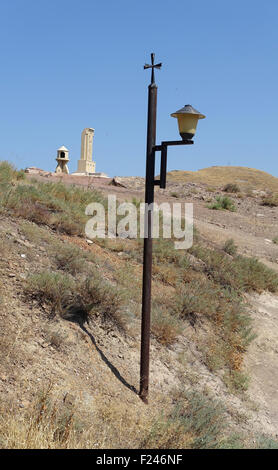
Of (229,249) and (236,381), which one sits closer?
(236,381)

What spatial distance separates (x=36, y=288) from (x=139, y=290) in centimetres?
237

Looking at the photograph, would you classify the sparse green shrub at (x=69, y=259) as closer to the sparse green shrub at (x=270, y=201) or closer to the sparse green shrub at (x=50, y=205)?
the sparse green shrub at (x=50, y=205)

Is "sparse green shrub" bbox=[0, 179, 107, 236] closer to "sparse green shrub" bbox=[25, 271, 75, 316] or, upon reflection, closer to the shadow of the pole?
"sparse green shrub" bbox=[25, 271, 75, 316]

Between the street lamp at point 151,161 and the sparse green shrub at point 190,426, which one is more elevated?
the street lamp at point 151,161

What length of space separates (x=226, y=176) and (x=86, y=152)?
13.7 m

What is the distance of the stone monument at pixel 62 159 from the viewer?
103 feet

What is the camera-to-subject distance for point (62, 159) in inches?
1240

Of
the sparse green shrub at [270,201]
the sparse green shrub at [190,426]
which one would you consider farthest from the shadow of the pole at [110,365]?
the sparse green shrub at [270,201]

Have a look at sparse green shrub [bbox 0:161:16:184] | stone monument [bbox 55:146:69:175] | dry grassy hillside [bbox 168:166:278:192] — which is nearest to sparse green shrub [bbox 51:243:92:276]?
sparse green shrub [bbox 0:161:16:184]

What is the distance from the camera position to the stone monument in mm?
31484

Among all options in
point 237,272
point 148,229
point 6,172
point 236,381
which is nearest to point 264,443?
point 236,381

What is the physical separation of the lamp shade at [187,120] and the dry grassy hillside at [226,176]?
29.4 m

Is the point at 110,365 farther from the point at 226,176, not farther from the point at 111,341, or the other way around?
the point at 226,176
